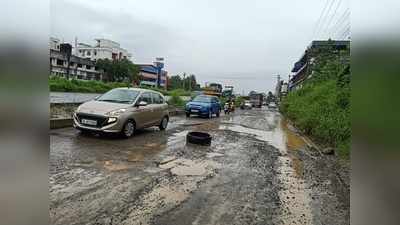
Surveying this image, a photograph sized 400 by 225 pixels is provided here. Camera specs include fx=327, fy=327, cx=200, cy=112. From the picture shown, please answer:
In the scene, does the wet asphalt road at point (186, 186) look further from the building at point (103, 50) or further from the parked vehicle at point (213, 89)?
the parked vehicle at point (213, 89)

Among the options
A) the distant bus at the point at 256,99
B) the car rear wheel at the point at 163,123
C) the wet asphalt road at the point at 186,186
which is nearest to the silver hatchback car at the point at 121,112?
the car rear wheel at the point at 163,123

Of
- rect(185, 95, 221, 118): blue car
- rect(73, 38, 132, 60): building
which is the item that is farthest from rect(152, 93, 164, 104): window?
rect(73, 38, 132, 60): building

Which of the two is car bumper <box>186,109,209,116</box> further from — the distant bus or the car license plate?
the distant bus

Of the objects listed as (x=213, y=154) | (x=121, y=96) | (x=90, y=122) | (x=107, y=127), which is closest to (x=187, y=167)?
(x=213, y=154)

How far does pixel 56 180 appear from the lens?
182 inches

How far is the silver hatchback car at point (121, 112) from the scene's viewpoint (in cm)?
845

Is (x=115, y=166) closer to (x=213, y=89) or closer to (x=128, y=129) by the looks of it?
(x=128, y=129)

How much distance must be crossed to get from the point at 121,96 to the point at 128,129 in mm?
1148

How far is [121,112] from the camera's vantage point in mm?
8812

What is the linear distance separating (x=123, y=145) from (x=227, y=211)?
15.5ft

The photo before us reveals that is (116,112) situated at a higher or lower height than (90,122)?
higher

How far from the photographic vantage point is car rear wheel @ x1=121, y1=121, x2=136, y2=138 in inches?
355
